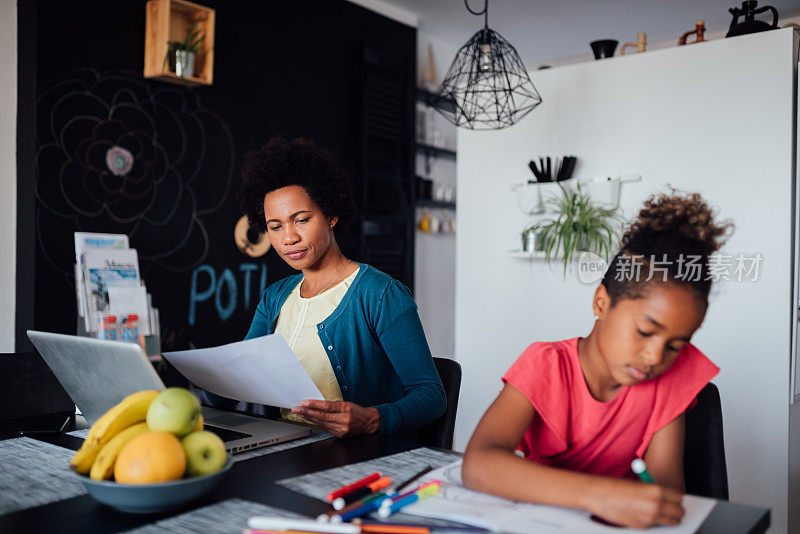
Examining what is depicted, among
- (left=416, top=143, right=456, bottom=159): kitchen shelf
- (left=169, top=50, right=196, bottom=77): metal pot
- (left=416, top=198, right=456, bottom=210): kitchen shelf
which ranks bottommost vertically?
(left=416, top=198, right=456, bottom=210): kitchen shelf

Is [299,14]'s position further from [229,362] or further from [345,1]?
[229,362]

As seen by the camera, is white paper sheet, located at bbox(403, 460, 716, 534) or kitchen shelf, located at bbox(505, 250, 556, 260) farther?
kitchen shelf, located at bbox(505, 250, 556, 260)

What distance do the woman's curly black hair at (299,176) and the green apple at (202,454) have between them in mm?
964

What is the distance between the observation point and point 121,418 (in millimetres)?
1009

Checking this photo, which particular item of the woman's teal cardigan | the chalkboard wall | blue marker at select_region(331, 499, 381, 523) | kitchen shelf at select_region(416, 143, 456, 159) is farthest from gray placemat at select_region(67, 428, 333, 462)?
kitchen shelf at select_region(416, 143, 456, 159)

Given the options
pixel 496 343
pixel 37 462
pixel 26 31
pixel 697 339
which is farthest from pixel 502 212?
pixel 37 462

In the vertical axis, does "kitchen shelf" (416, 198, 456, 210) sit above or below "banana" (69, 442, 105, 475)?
above

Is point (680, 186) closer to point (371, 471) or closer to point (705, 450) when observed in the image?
point (705, 450)

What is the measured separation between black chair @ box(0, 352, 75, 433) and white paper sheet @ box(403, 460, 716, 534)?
1.06 meters

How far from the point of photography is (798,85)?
281 cm

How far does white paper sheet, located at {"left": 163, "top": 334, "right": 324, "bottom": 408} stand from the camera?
51.0 inches

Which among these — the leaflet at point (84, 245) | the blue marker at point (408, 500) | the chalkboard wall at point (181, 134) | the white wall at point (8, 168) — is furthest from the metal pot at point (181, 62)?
the blue marker at point (408, 500)

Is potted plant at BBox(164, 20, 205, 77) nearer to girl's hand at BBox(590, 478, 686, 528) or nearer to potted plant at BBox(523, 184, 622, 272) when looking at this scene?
potted plant at BBox(523, 184, 622, 272)

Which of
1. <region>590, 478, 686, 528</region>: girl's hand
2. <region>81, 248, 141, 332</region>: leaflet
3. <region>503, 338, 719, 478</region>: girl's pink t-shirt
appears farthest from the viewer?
<region>81, 248, 141, 332</region>: leaflet
